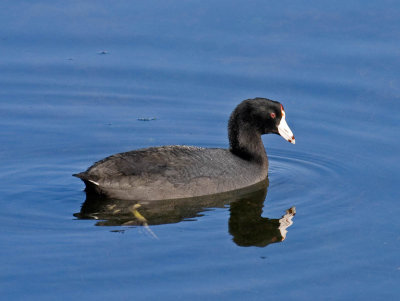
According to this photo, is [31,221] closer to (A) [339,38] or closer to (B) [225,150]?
(B) [225,150]

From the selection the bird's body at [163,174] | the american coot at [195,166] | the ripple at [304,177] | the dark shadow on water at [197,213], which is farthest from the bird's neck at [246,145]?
the dark shadow on water at [197,213]

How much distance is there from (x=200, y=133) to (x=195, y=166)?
1803 mm

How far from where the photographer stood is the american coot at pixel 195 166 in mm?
9422

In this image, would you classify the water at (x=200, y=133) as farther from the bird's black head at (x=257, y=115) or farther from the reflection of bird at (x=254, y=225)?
the bird's black head at (x=257, y=115)

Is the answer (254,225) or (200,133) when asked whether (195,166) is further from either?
(200,133)

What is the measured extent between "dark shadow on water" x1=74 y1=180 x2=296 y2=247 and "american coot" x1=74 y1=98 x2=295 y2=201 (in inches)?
4.2

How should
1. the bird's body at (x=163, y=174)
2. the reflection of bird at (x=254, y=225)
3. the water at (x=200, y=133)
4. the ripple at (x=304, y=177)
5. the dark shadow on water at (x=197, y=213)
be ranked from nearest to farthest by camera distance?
the water at (x=200, y=133) → the reflection of bird at (x=254, y=225) → the dark shadow on water at (x=197, y=213) → the bird's body at (x=163, y=174) → the ripple at (x=304, y=177)

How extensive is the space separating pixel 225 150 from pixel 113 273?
3268mm

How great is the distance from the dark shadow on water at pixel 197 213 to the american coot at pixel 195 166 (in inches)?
4.2

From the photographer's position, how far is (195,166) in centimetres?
976

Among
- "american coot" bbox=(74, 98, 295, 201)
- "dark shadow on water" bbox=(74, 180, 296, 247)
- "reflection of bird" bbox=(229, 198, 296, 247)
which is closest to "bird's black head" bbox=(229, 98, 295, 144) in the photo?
"american coot" bbox=(74, 98, 295, 201)

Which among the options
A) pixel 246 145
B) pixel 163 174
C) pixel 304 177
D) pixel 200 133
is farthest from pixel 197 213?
pixel 200 133

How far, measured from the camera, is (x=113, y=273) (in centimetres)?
759

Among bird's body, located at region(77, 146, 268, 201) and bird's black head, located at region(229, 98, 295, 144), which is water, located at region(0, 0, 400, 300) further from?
bird's black head, located at region(229, 98, 295, 144)
